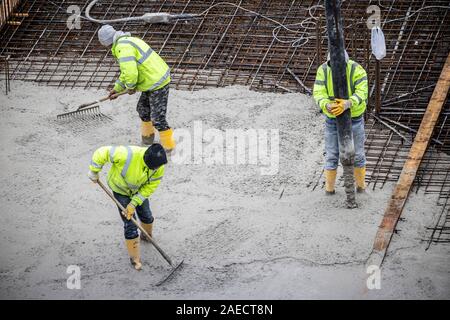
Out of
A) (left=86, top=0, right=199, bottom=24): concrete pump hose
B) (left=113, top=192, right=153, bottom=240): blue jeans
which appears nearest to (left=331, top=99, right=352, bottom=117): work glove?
(left=113, top=192, right=153, bottom=240): blue jeans

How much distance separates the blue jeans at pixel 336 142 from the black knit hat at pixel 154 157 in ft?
6.63

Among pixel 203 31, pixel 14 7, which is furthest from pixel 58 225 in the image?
pixel 14 7

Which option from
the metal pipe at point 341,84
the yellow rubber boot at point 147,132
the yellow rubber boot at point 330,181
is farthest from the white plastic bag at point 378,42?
the yellow rubber boot at point 147,132

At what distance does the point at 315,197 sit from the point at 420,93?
8.93 feet

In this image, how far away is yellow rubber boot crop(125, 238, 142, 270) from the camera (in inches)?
299

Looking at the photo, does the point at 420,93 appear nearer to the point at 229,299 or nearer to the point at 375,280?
the point at 375,280

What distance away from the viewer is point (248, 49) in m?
11.8

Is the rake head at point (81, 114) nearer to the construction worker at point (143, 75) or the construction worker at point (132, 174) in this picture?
the construction worker at point (143, 75)

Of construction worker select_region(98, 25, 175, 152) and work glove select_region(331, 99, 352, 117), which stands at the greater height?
construction worker select_region(98, 25, 175, 152)

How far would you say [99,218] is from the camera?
8.40 metres

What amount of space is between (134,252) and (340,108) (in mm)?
2397

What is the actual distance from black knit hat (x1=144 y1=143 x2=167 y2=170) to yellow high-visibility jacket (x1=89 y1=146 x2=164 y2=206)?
0.60 feet

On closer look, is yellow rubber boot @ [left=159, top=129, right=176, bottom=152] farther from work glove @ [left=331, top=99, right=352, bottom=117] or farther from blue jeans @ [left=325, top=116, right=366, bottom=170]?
work glove @ [left=331, top=99, right=352, bottom=117]

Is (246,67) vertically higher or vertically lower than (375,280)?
higher
